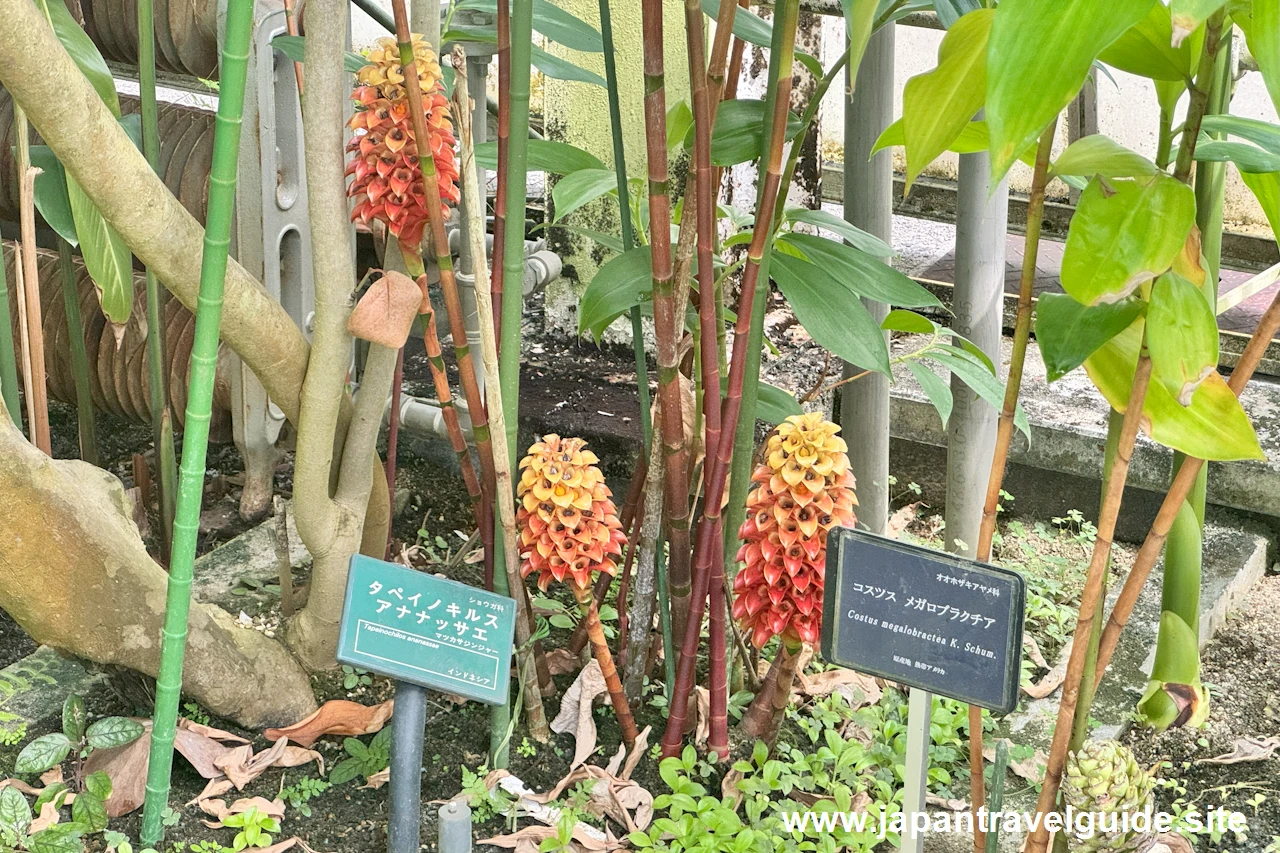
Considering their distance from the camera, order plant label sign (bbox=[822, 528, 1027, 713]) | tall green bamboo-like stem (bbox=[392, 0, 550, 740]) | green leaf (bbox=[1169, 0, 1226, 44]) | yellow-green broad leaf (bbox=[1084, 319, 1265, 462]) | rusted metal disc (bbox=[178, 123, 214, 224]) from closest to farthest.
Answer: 1. green leaf (bbox=[1169, 0, 1226, 44])
2. yellow-green broad leaf (bbox=[1084, 319, 1265, 462])
3. plant label sign (bbox=[822, 528, 1027, 713])
4. tall green bamboo-like stem (bbox=[392, 0, 550, 740])
5. rusted metal disc (bbox=[178, 123, 214, 224])

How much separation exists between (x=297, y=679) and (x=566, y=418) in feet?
2.80

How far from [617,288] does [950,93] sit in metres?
0.51

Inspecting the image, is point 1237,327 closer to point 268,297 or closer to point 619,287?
point 619,287

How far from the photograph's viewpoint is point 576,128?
2.52 m

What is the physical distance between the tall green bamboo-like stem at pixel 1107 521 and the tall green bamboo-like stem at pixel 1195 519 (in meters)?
0.11

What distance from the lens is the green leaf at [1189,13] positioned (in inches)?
27.4

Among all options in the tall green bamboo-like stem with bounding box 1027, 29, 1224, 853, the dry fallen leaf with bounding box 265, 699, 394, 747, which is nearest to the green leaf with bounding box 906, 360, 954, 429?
the tall green bamboo-like stem with bounding box 1027, 29, 1224, 853

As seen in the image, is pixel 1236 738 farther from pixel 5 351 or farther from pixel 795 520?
pixel 5 351

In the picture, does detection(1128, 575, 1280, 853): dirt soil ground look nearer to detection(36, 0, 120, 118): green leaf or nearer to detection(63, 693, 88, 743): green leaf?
detection(63, 693, 88, 743): green leaf

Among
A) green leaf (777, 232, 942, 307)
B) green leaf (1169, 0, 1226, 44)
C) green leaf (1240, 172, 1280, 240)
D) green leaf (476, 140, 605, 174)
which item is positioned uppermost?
green leaf (1169, 0, 1226, 44)

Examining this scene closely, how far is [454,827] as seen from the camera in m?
1.25

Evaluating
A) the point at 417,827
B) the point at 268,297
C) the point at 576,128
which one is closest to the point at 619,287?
the point at 268,297

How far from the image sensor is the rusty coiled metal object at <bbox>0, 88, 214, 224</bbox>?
2129 millimetres

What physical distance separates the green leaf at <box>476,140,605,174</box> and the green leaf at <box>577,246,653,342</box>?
13cm
